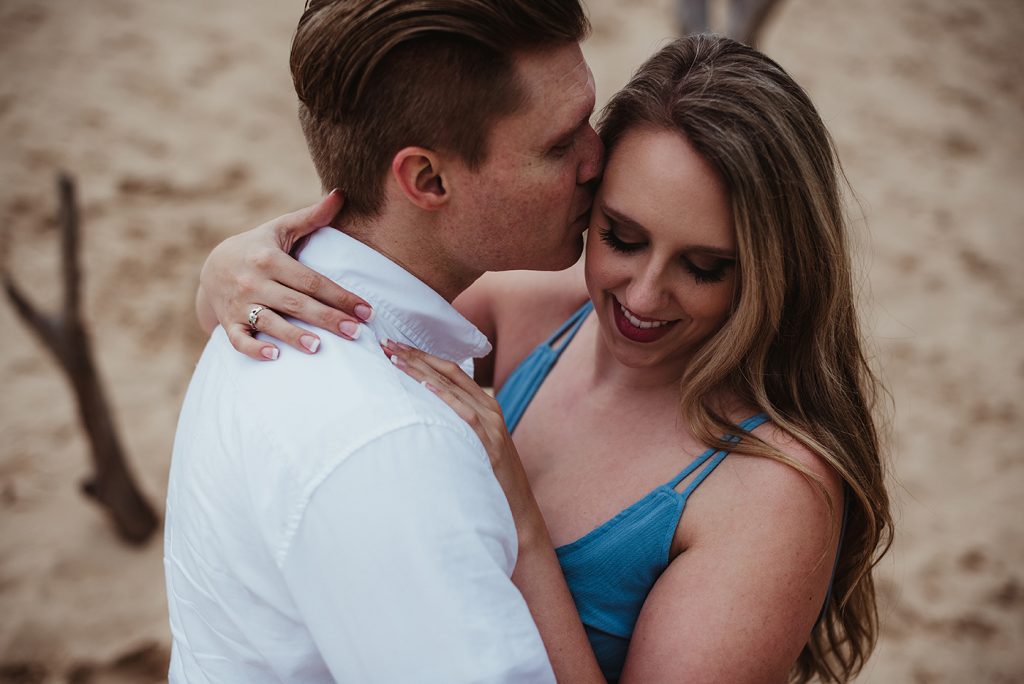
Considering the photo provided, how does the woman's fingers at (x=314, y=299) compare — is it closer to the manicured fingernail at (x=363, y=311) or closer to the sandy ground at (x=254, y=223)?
the manicured fingernail at (x=363, y=311)

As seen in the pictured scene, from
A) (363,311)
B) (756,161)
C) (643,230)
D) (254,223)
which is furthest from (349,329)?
(254,223)

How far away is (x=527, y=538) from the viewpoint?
1.72 metres

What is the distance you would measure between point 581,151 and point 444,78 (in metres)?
0.35

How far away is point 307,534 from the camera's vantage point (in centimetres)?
138

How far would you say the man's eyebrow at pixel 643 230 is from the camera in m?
1.79

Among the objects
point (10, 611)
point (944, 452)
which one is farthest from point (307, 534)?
point (944, 452)

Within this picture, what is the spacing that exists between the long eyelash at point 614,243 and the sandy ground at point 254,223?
132 cm

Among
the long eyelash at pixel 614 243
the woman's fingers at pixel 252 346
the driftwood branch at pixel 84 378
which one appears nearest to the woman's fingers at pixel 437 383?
the woman's fingers at pixel 252 346

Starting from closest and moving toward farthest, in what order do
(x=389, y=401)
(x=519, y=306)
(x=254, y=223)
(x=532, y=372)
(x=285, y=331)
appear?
→ 1. (x=389, y=401)
2. (x=285, y=331)
3. (x=532, y=372)
4. (x=519, y=306)
5. (x=254, y=223)

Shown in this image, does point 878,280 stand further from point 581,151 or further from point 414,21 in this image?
point 414,21

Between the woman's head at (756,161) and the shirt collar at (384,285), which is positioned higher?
the woman's head at (756,161)

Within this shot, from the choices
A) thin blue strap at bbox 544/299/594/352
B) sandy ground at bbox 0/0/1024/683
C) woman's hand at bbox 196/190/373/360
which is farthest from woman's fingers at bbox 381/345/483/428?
sandy ground at bbox 0/0/1024/683

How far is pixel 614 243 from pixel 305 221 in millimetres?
683

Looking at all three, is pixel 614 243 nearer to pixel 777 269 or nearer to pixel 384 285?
pixel 777 269
